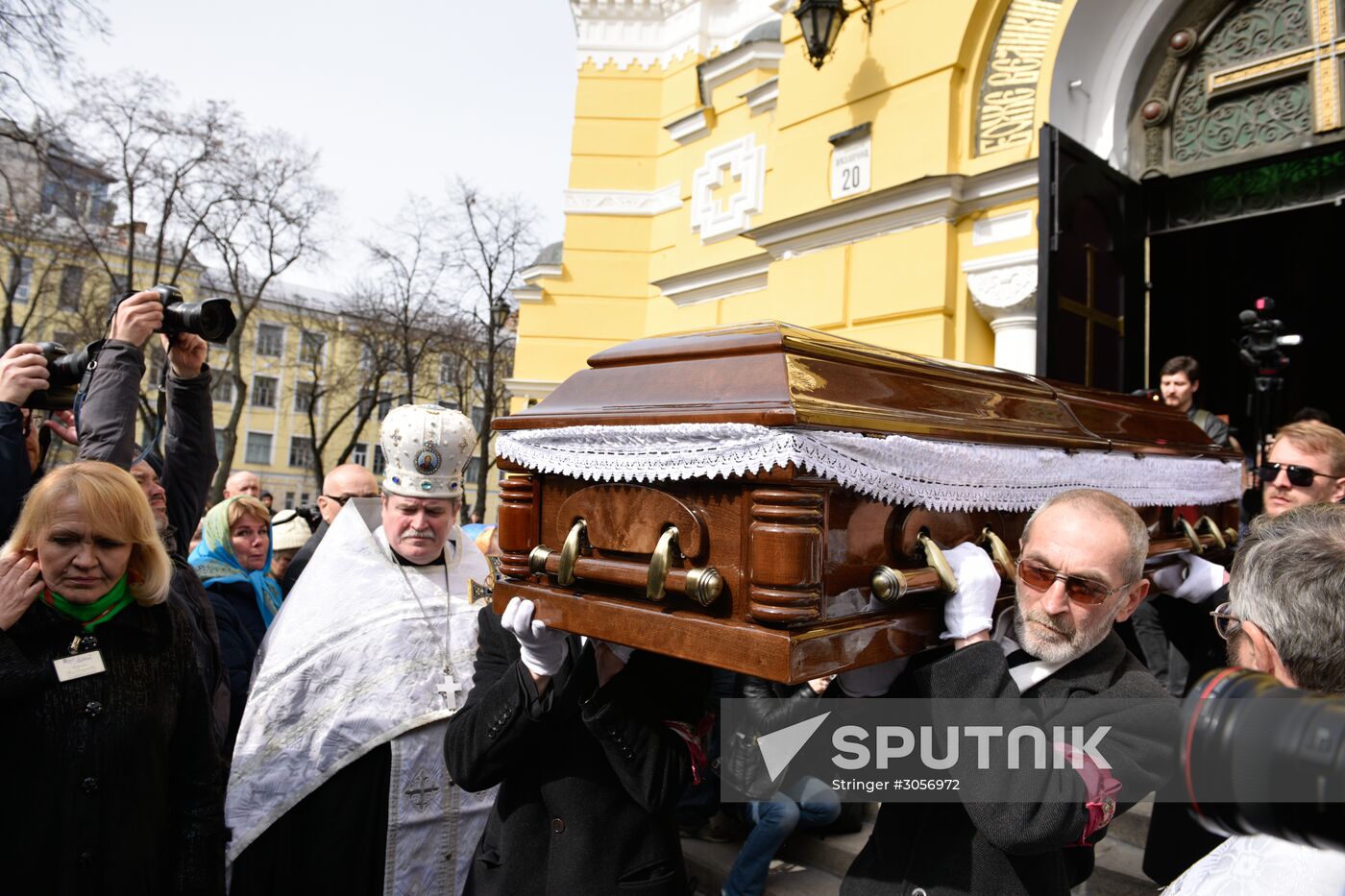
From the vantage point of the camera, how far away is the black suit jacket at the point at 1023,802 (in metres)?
1.31

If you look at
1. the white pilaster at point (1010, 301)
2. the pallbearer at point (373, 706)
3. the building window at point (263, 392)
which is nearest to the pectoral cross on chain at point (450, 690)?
the pallbearer at point (373, 706)

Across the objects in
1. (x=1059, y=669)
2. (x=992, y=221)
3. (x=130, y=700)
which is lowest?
(x=130, y=700)

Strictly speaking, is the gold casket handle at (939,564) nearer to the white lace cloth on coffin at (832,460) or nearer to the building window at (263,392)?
Result: the white lace cloth on coffin at (832,460)

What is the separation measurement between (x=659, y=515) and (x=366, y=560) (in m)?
1.39

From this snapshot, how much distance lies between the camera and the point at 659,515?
1.52m

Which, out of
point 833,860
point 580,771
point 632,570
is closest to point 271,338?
point 833,860

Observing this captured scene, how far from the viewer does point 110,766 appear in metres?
1.80

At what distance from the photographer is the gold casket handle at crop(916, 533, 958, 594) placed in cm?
148

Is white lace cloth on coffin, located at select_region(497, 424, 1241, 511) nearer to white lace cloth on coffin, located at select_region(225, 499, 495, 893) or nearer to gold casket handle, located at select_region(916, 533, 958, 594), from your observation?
gold casket handle, located at select_region(916, 533, 958, 594)

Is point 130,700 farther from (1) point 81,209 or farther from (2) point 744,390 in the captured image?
(1) point 81,209

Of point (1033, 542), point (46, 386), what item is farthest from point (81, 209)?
point (1033, 542)

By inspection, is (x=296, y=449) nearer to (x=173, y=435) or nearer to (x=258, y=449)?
(x=258, y=449)

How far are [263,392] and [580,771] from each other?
3652 cm

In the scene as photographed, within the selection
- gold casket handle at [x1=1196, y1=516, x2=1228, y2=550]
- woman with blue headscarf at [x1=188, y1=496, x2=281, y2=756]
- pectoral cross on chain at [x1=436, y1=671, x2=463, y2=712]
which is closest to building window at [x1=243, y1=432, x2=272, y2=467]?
woman with blue headscarf at [x1=188, y1=496, x2=281, y2=756]
